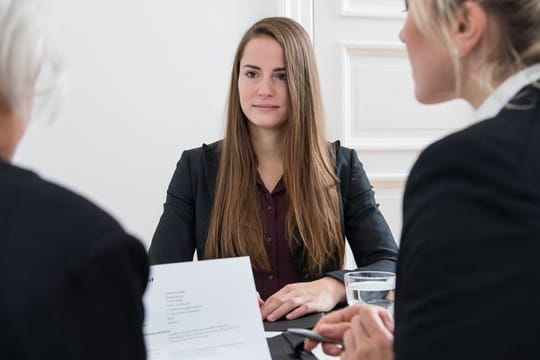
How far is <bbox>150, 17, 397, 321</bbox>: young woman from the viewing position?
1.63m

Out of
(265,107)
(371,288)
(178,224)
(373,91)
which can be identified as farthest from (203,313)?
(373,91)

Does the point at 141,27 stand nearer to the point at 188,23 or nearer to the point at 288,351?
the point at 188,23

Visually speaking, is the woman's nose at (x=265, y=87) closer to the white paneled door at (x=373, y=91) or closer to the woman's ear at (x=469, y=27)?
the white paneled door at (x=373, y=91)

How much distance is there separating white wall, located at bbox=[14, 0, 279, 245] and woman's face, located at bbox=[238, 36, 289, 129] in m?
0.60

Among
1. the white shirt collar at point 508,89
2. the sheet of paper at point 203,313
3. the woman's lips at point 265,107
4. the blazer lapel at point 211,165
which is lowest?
the sheet of paper at point 203,313

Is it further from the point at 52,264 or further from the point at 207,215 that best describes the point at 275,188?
the point at 52,264

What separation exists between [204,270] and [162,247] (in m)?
0.58

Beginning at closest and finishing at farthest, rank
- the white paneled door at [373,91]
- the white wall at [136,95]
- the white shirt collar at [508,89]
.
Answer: the white shirt collar at [508,89], the white wall at [136,95], the white paneled door at [373,91]

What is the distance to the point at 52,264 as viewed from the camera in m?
0.49

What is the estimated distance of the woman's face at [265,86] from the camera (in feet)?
5.57

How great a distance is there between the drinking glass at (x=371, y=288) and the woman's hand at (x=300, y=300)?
164 millimetres

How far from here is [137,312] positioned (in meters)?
0.56

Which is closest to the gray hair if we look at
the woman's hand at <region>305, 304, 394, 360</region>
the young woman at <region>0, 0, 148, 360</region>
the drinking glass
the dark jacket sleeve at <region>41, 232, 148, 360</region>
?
the young woman at <region>0, 0, 148, 360</region>

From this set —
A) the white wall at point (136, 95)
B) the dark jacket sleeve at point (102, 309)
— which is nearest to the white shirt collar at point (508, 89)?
the dark jacket sleeve at point (102, 309)
